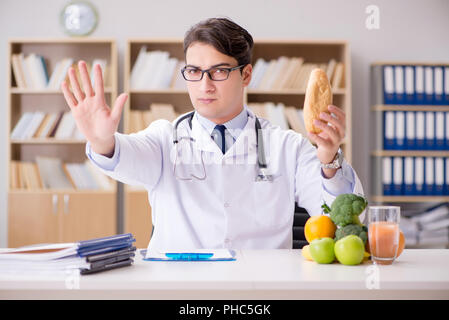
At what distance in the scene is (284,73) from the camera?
3965 millimetres

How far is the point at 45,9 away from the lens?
13.6 feet

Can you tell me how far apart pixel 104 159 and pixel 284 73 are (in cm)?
263

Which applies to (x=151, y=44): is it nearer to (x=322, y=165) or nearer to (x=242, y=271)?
(x=322, y=165)

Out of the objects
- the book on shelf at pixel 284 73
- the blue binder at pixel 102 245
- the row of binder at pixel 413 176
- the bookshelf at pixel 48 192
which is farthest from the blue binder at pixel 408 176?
the blue binder at pixel 102 245

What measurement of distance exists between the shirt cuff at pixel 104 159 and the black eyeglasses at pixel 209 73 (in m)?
0.33

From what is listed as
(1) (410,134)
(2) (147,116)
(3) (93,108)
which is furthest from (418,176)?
(3) (93,108)

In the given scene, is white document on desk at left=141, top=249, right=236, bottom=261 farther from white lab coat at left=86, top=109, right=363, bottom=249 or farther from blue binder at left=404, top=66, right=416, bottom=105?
blue binder at left=404, top=66, right=416, bottom=105

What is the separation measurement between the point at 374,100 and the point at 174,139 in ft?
8.84

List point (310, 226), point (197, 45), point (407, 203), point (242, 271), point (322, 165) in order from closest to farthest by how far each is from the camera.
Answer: point (242, 271), point (310, 226), point (322, 165), point (197, 45), point (407, 203)

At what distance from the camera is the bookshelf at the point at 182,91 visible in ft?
12.6

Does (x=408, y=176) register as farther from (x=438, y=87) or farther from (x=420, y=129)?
(x=438, y=87)

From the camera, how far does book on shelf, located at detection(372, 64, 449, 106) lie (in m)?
3.89

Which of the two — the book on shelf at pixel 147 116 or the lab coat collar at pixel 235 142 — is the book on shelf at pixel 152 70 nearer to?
the book on shelf at pixel 147 116

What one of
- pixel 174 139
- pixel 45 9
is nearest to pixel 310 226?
pixel 174 139
